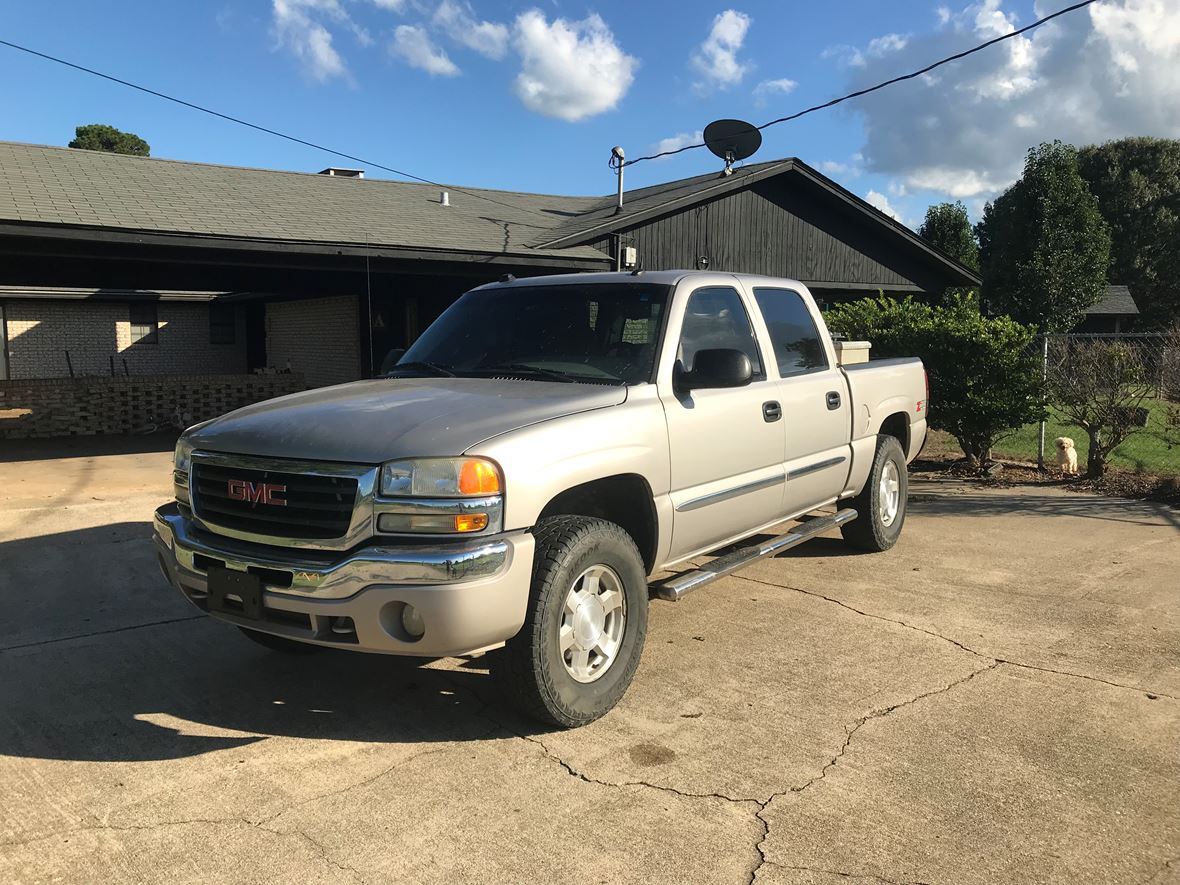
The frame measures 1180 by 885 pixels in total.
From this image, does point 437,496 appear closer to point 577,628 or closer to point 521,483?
point 521,483

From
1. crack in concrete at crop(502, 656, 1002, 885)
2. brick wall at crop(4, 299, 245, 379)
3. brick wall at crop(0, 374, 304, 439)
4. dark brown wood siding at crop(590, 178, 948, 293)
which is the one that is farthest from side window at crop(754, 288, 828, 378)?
brick wall at crop(4, 299, 245, 379)

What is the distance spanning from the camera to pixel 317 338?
74.8ft

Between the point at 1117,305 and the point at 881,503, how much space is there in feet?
147

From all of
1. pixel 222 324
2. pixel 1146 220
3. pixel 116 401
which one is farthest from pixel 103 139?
pixel 1146 220

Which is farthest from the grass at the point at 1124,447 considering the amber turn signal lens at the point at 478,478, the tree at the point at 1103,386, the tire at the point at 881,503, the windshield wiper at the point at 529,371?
the amber turn signal lens at the point at 478,478

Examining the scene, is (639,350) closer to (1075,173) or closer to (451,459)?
(451,459)

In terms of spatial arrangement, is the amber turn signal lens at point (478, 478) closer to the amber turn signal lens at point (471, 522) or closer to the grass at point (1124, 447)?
the amber turn signal lens at point (471, 522)

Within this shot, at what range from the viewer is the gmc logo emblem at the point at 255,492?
356 cm

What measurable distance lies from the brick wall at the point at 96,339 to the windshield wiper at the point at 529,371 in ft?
78.3

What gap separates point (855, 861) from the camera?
9.40 ft

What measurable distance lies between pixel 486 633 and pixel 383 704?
110 cm

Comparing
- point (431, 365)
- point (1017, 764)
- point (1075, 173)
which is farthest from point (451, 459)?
point (1075, 173)

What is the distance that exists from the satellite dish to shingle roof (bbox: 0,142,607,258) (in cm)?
323

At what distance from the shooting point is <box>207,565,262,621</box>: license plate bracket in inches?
139
